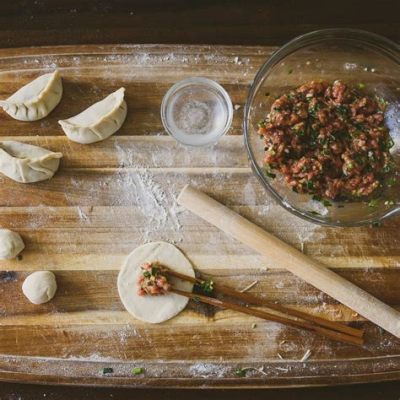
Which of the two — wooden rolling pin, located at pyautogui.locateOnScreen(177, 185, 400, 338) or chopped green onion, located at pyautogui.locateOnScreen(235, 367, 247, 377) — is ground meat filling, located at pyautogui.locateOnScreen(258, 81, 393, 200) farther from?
chopped green onion, located at pyautogui.locateOnScreen(235, 367, 247, 377)

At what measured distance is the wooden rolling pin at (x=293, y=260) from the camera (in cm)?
229

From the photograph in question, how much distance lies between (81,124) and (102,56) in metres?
0.31

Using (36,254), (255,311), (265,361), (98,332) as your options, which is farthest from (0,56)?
(265,361)

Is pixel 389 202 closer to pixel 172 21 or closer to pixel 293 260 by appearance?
pixel 293 260

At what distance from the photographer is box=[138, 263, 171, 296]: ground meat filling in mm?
2283

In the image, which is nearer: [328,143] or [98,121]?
[328,143]

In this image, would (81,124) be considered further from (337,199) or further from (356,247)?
(356,247)

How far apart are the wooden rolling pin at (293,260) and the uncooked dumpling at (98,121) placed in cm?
41

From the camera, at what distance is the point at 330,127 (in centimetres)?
216

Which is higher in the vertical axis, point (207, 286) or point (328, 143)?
point (328, 143)

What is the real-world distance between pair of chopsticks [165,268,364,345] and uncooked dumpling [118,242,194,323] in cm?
4

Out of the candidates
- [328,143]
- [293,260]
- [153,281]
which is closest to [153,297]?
[153,281]

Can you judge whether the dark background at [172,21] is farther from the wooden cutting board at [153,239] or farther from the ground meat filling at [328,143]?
the ground meat filling at [328,143]

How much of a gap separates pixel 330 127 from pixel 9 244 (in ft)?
4.45
